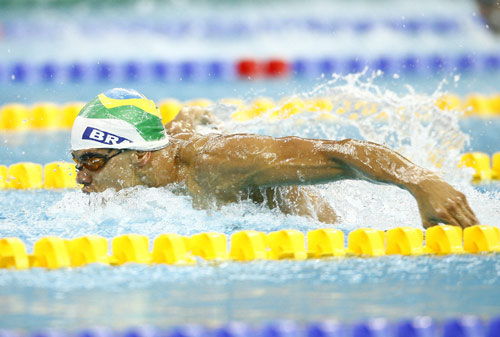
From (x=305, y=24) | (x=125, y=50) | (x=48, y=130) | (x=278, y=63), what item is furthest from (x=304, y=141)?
(x=305, y=24)

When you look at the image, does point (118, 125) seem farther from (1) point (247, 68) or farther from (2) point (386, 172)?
(1) point (247, 68)

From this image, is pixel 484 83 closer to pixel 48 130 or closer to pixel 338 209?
pixel 48 130

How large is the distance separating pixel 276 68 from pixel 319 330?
6336 mm

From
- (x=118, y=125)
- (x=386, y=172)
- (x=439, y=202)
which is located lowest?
(x=439, y=202)

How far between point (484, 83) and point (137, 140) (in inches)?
209

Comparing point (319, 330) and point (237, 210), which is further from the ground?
point (237, 210)

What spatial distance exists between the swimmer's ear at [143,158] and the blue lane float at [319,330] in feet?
3.71

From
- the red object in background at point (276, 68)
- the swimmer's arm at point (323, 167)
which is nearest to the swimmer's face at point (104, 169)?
the swimmer's arm at point (323, 167)

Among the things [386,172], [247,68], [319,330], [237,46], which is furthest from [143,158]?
[237,46]

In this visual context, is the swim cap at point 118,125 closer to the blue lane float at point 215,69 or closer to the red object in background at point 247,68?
the blue lane float at point 215,69

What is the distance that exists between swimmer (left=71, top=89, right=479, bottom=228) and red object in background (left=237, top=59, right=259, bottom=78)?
16.1 feet

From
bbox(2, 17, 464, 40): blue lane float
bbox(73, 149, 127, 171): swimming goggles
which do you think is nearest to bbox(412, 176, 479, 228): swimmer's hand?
bbox(73, 149, 127, 171): swimming goggles

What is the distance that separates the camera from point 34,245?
2938 millimetres

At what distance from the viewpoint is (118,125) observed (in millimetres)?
3256
